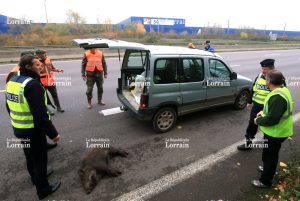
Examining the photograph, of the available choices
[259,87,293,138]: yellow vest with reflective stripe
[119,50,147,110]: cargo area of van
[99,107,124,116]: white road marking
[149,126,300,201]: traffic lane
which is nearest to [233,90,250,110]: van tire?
[149,126,300,201]: traffic lane

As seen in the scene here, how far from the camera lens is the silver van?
179 inches

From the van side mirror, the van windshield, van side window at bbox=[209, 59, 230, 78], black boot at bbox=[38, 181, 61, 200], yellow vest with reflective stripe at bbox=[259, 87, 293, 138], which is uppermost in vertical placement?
the van windshield

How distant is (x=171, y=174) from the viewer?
142 inches

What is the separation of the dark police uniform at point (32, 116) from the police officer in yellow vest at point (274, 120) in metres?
2.96

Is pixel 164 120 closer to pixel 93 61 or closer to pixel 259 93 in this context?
pixel 259 93

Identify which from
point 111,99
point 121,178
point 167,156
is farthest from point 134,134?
point 111,99

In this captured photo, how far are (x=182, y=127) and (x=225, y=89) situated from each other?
Answer: 166 centimetres

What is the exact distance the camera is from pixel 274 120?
2891 mm

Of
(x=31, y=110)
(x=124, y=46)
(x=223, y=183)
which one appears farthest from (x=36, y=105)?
(x=223, y=183)

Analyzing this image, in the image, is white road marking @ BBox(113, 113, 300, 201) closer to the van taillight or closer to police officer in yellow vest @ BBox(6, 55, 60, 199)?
police officer in yellow vest @ BBox(6, 55, 60, 199)

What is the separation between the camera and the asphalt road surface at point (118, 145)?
3295mm

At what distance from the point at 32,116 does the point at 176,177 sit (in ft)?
7.73

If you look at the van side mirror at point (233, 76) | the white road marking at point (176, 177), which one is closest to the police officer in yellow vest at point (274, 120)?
the white road marking at point (176, 177)

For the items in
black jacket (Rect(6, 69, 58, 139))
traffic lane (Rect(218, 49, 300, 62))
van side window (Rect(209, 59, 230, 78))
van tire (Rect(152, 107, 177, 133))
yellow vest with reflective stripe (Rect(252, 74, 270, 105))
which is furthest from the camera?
traffic lane (Rect(218, 49, 300, 62))
